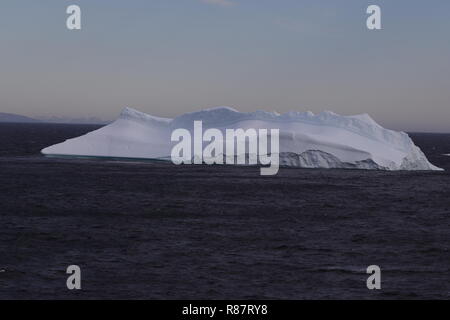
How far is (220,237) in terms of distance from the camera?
21.4m

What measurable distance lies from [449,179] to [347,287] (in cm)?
3082

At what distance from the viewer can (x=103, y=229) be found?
22578mm

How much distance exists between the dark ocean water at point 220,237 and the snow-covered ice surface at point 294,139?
5.91 m

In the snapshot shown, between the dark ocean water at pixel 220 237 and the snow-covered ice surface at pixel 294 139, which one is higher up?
the snow-covered ice surface at pixel 294 139

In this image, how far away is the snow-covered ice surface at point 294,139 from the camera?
45.2m

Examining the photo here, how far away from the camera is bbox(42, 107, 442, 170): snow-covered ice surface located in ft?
148

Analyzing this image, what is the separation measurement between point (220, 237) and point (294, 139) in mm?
23943

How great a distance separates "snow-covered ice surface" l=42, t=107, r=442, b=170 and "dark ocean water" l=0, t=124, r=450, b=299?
5906 millimetres

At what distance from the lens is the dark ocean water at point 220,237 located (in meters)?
15.6

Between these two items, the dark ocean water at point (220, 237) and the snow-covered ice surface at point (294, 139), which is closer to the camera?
the dark ocean water at point (220, 237)
